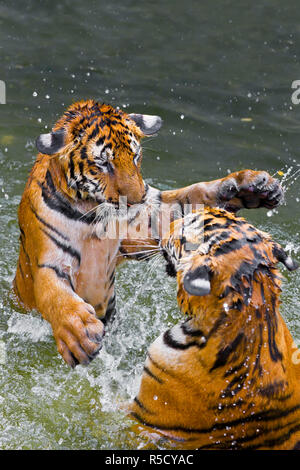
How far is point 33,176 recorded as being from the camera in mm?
3219

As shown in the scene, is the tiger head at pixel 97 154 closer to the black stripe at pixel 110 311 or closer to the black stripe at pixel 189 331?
the black stripe at pixel 189 331

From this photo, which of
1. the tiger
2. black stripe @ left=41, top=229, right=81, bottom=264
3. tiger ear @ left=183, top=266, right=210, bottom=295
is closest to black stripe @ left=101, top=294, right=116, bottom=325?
the tiger

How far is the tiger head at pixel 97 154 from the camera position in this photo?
9.62 feet

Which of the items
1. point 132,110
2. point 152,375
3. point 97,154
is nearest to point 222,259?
point 152,375

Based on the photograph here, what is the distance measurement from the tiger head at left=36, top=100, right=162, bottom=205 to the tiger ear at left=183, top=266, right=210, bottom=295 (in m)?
0.51

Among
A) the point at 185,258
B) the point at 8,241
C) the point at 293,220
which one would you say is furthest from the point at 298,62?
the point at 185,258

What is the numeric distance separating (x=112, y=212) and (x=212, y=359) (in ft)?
2.52

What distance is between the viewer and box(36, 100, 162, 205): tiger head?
2932 mm

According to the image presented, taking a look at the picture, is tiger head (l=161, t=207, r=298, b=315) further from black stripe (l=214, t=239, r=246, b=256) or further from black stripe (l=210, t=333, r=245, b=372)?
black stripe (l=210, t=333, r=245, b=372)

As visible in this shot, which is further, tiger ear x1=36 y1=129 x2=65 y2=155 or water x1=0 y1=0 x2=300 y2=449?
water x1=0 y1=0 x2=300 y2=449

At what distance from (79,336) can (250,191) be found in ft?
3.49

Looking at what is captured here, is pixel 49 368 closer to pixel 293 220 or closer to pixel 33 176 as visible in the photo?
pixel 33 176

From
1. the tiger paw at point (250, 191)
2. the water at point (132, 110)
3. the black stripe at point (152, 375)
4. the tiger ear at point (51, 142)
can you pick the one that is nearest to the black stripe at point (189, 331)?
the black stripe at point (152, 375)

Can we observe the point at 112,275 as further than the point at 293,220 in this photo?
No
